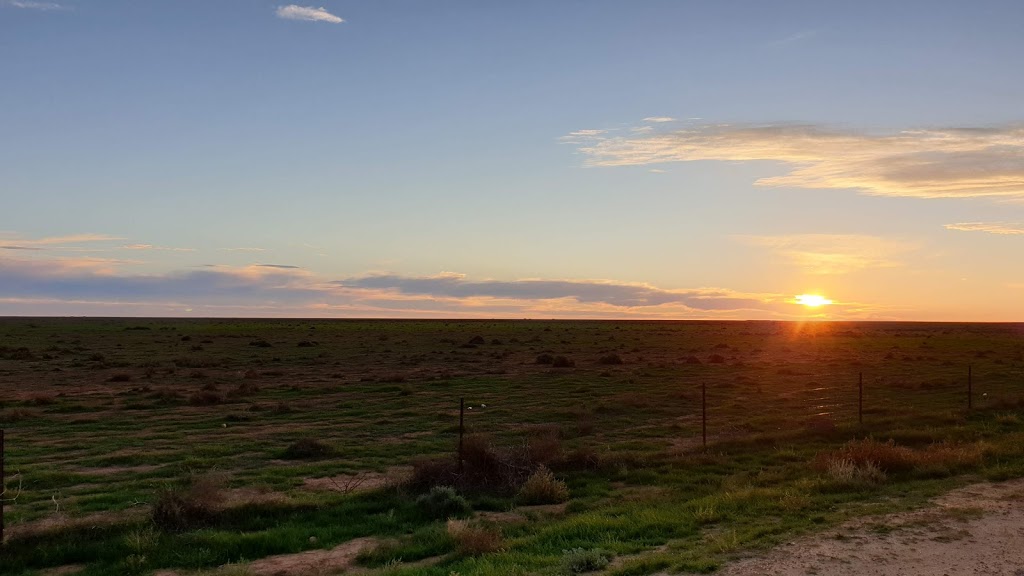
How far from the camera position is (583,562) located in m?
8.40

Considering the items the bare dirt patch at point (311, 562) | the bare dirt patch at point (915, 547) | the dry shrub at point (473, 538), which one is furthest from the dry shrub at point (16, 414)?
the bare dirt patch at point (915, 547)

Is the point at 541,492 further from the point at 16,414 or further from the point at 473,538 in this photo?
the point at 16,414

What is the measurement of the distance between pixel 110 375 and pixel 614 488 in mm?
33313

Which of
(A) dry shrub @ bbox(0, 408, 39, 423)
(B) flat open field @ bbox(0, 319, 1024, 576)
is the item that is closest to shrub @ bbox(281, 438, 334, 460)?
(B) flat open field @ bbox(0, 319, 1024, 576)

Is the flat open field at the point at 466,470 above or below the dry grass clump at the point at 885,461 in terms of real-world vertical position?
below

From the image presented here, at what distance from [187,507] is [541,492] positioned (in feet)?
18.0

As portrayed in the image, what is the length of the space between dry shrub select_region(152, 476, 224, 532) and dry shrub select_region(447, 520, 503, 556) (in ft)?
12.6

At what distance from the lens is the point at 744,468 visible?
15.0 meters

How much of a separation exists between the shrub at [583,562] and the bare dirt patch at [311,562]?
9.22 ft

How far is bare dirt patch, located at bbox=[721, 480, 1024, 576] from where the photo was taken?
308 inches

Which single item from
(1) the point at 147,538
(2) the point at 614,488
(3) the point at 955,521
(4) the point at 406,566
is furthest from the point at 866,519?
(1) the point at 147,538

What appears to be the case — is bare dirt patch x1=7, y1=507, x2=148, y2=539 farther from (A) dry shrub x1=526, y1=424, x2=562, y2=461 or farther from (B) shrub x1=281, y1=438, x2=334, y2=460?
(A) dry shrub x1=526, y1=424, x2=562, y2=461

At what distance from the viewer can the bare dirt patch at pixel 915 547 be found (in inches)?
308

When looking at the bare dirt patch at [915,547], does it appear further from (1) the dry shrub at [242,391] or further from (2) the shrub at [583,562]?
(1) the dry shrub at [242,391]
